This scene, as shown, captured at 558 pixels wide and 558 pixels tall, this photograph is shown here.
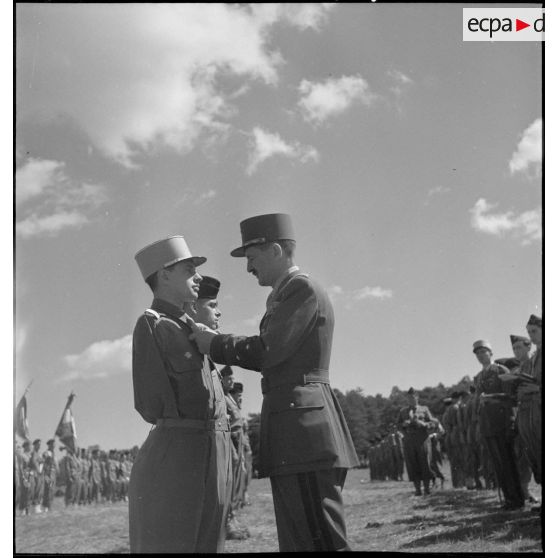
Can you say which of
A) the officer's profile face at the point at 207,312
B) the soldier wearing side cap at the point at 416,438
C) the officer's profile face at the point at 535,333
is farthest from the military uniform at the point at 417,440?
the officer's profile face at the point at 207,312

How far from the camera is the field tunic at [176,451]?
12.3 ft

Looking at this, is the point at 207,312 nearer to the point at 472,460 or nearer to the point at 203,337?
the point at 203,337

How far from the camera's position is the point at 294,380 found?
3906 mm

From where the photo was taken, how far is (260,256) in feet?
13.9

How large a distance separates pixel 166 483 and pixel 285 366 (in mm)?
938

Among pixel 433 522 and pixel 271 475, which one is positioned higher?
pixel 271 475

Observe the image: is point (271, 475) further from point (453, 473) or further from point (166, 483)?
point (453, 473)

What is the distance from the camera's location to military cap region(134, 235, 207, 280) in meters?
4.24

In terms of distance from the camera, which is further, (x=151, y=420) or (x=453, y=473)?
(x=453, y=473)

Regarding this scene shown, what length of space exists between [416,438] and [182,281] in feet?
23.9

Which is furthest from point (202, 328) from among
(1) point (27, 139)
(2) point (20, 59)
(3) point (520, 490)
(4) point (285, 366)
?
(3) point (520, 490)

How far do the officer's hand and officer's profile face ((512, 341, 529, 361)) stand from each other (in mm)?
3334

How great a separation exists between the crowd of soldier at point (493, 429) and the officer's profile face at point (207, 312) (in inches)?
84.4

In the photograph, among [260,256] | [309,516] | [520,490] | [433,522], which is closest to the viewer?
[309,516]
